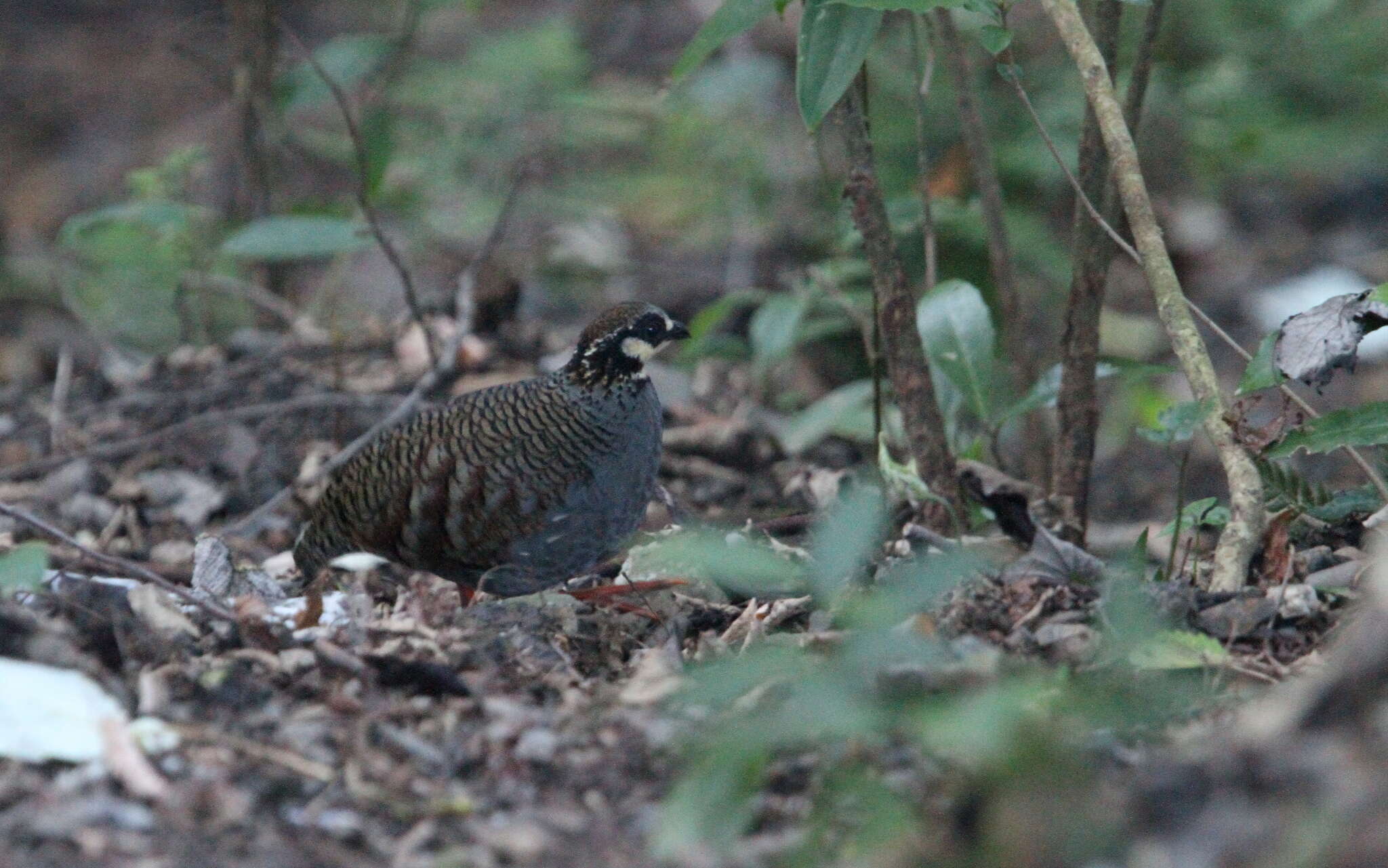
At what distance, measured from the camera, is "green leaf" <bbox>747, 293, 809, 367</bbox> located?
537 cm

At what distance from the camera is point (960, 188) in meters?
6.73

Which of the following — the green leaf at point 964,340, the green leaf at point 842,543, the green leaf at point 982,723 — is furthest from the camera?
the green leaf at point 964,340

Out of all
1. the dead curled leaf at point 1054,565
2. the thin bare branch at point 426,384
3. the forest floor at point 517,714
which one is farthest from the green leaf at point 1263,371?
the thin bare branch at point 426,384

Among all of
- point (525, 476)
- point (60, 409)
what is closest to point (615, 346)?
point (525, 476)

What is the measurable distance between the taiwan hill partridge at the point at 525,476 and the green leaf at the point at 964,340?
68 centimetres

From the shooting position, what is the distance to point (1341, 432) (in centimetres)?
333

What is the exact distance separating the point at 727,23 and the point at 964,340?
1144 mm

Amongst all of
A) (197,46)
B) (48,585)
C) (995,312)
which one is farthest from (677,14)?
(48,585)

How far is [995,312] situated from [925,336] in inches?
76.9

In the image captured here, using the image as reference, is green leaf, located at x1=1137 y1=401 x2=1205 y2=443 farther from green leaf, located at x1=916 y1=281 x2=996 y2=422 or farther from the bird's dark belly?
the bird's dark belly

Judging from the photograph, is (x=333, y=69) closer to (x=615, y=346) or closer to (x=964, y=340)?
(x=615, y=346)

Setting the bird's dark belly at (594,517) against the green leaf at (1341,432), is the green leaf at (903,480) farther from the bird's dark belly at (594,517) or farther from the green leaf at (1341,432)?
the green leaf at (1341,432)

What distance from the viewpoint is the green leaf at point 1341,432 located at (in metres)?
3.31

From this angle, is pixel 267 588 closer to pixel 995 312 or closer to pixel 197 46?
pixel 995 312
